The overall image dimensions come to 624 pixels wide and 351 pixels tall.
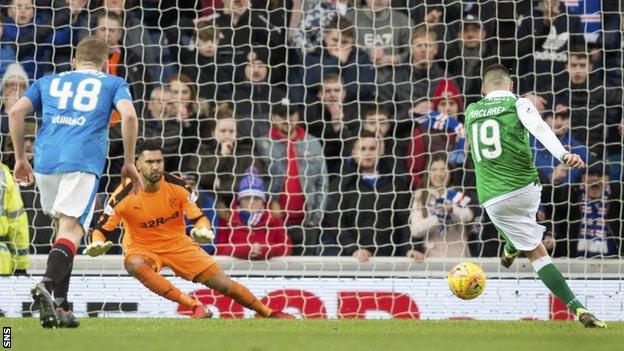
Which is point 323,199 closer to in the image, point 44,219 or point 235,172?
point 235,172

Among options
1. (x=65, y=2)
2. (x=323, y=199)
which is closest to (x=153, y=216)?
(x=323, y=199)

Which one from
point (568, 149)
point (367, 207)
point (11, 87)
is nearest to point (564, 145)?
point (568, 149)

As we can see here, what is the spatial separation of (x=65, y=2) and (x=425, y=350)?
24.3ft

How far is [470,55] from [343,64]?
1305mm

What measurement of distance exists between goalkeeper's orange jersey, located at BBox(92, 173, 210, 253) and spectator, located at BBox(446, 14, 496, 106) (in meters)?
3.74

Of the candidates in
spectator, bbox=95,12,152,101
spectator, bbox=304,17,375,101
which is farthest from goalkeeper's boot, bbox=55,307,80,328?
spectator, bbox=304,17,375,101

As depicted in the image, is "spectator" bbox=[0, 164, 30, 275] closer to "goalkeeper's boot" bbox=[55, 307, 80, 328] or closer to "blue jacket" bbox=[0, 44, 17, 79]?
"blue jacket" bbox=[0, 44, 17, 79]

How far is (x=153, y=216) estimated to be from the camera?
10727 mm

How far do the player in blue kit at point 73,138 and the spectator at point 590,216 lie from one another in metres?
5.54

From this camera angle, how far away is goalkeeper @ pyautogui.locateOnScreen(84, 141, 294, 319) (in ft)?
34.6

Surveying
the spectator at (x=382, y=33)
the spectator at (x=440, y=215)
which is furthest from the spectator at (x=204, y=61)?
the spectator at (x=440, y=215)

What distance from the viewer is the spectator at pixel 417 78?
13148 mm

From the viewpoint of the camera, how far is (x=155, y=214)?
1073 centimetres

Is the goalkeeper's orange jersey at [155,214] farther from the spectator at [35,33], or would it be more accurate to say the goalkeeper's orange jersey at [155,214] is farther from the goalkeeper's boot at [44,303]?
the spectator at [35,33]
